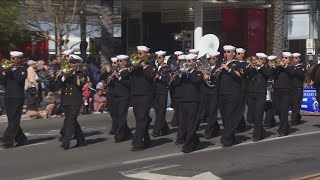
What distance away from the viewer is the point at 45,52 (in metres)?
37.3

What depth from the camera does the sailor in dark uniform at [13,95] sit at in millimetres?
12484

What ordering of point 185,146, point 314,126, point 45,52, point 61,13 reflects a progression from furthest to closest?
point 45,52 → point 61,13 → point 314,126 → point 185,146

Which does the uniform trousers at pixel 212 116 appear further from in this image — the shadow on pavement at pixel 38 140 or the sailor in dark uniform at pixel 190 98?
the shadow on pavement at pixel 38 140

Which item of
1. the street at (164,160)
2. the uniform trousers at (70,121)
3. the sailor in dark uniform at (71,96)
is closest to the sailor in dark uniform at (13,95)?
the street at (164,160)

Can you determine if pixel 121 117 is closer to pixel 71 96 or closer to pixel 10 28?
pixel 71 96

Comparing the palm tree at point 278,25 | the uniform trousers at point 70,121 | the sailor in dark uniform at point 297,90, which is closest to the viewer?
the uniform trousers at point 70,121

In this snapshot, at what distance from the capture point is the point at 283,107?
47.2 ft

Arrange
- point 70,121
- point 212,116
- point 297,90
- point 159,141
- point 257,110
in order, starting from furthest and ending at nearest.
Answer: point 297,90
point 212,116
point 257,110
point 159,141
point 70,121

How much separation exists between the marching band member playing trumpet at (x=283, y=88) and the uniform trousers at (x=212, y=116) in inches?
58.3

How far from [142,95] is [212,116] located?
251 cm

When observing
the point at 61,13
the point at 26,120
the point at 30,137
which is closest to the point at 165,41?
the point at 61,13

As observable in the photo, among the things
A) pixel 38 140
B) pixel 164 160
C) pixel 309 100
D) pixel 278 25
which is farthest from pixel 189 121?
pixel 278 25

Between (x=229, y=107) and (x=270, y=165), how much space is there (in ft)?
7.86

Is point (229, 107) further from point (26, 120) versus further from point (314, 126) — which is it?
point (26, 120)
